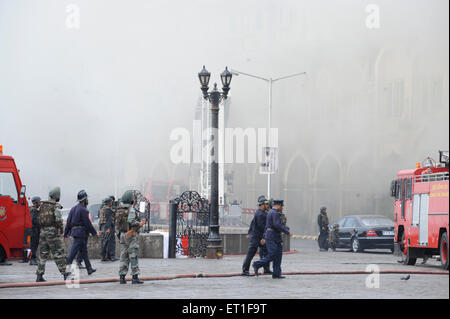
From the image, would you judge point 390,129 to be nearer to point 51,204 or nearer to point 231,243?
point 231,243

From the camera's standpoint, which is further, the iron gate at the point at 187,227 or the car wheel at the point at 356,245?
the car wheel at the point at 356,245

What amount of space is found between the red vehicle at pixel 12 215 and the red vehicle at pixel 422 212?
8.38 metres

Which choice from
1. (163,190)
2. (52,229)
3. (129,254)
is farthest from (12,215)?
(163,190)

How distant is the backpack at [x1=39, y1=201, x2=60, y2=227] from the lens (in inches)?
559

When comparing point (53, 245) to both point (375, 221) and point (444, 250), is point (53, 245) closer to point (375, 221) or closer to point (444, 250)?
point (444, 250)

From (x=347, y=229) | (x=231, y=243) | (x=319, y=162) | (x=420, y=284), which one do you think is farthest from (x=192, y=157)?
(x=420, y=284)

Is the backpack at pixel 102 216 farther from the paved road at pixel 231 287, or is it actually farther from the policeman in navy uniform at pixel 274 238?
the policeman in navy uniform at pixel 274 238

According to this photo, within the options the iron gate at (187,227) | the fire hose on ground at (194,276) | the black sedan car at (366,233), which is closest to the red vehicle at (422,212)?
the fire hose on ground at (194,276)

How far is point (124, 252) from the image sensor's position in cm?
1373

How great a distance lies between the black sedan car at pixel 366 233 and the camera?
26.3 metres

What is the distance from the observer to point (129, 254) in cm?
1376

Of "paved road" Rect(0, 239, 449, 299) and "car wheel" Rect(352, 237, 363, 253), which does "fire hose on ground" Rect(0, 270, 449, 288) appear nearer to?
"paved road" Rect(0, 239, 449, 299)

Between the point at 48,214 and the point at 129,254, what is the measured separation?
155cm

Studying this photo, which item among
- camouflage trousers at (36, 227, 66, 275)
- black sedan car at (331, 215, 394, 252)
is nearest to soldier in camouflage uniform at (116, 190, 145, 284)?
camouflage trousers at (36, 227, 66, 275)
